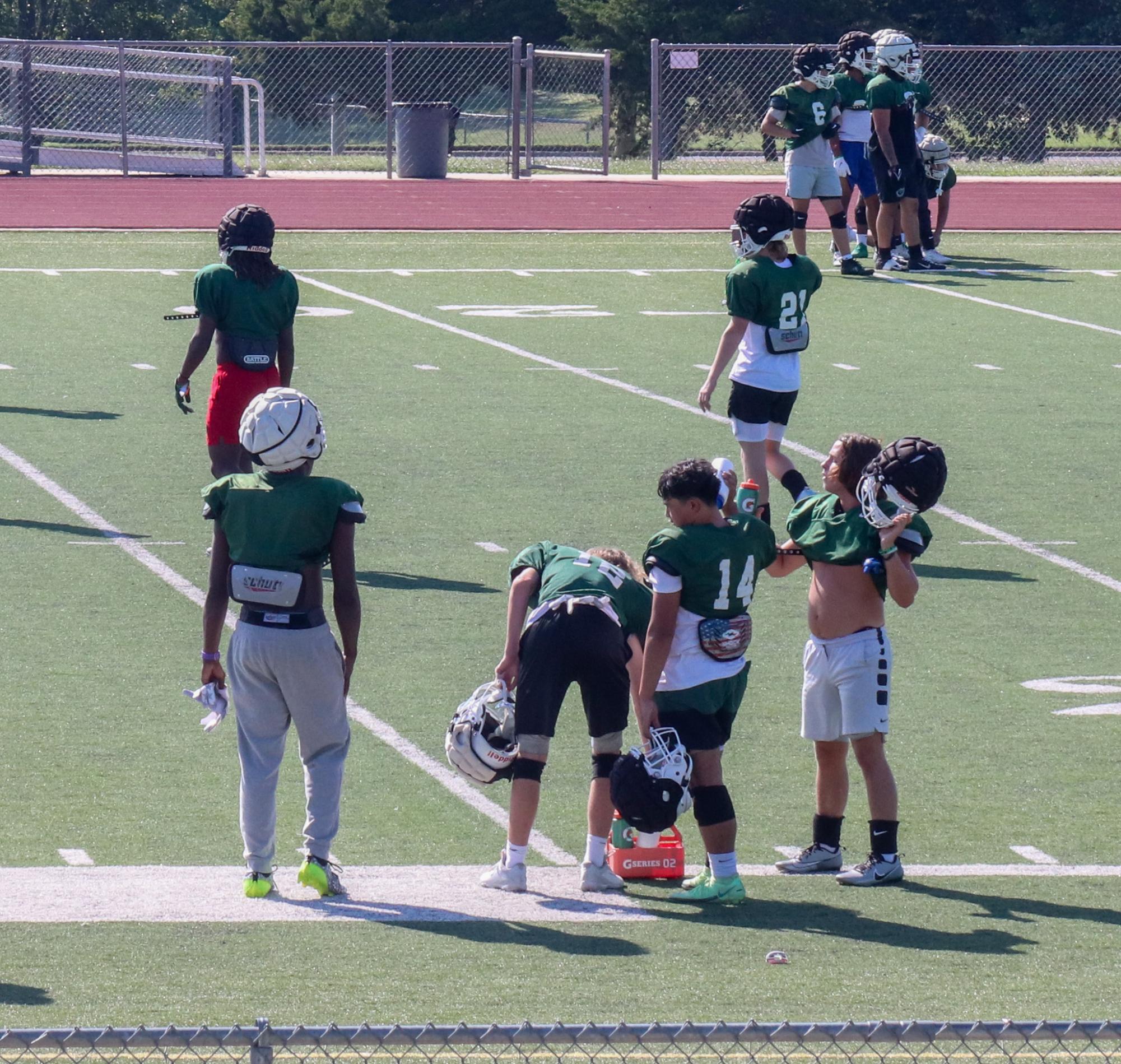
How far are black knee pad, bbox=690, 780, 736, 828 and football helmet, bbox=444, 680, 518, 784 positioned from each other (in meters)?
0.64

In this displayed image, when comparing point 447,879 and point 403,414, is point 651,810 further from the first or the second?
point 403,414

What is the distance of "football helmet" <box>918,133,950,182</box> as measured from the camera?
24.1m

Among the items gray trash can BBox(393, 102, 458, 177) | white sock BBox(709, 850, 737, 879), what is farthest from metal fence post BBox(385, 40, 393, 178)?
white sock BBox(709, 850, 737, 879)

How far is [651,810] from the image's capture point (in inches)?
268

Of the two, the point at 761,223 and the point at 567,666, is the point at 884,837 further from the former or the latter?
the point at 761,223

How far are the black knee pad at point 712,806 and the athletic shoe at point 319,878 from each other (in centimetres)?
119

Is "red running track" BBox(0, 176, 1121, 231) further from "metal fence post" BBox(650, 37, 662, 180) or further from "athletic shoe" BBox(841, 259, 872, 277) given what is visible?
"athletic shoe" BBox(841, 259, 872, 277)

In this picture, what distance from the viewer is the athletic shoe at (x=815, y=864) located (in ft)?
24.1

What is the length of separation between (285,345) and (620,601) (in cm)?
427

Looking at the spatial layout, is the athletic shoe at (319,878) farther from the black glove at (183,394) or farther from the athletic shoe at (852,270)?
the athletic shoe at (852,270)

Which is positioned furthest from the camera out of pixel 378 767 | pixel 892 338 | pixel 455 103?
pixel 455 103

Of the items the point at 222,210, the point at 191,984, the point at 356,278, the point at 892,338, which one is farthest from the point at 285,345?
the point at 222,210

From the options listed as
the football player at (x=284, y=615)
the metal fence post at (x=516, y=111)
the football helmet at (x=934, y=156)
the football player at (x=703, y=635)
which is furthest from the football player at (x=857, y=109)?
the football player at (x=284, y=615)

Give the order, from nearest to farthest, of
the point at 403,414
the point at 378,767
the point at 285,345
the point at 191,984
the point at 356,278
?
1. the point at 191,984
2. the point at 378,767
3. the point at 285,345
4. the point at 403,414
5. the point at 356,278
